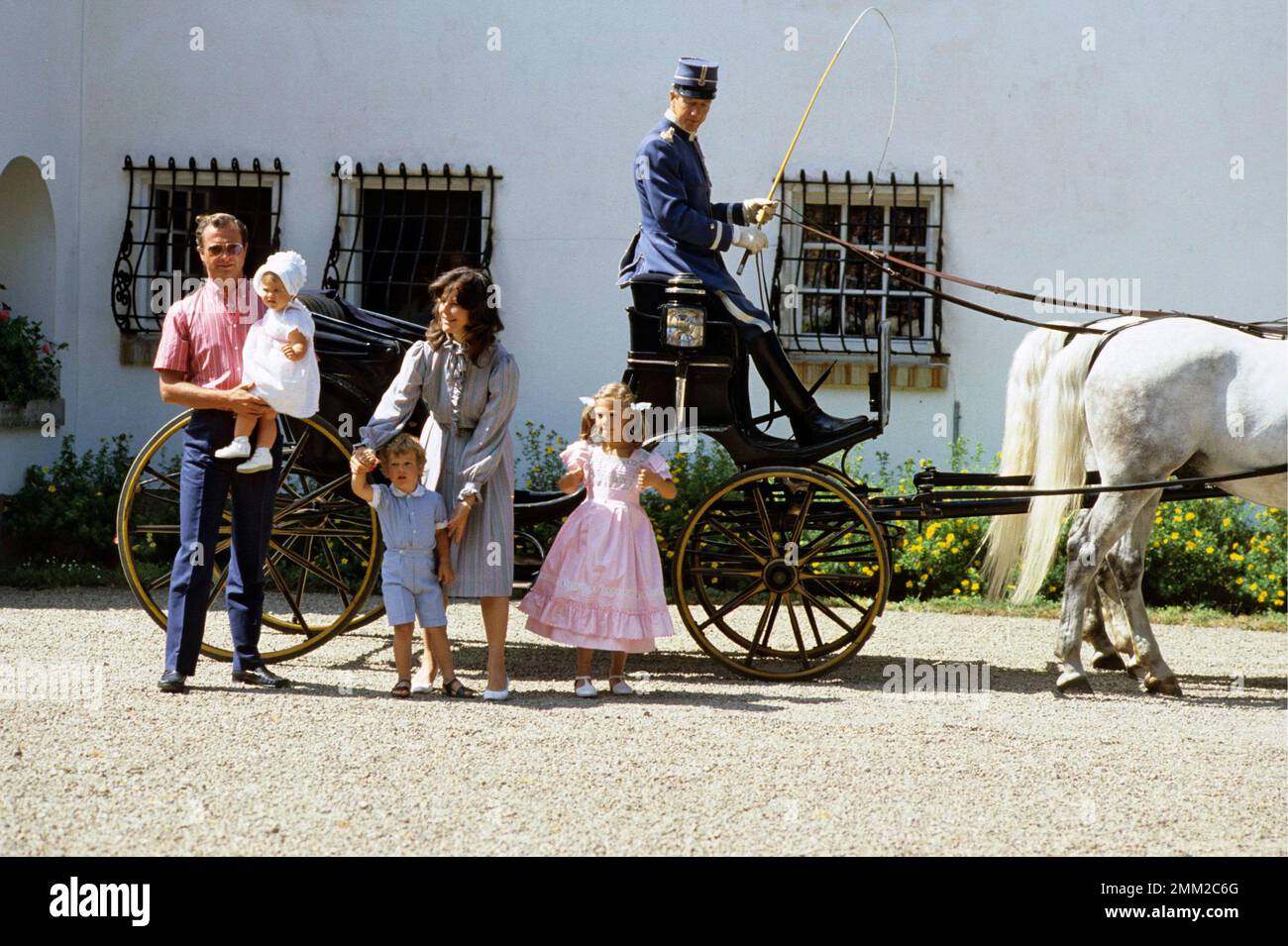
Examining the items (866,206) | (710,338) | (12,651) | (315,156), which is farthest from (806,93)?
(12,651)

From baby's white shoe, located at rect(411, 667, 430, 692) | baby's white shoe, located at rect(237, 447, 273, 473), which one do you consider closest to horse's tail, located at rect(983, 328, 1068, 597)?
baby's white shoe, located at rect(411, 667, 430, 692)

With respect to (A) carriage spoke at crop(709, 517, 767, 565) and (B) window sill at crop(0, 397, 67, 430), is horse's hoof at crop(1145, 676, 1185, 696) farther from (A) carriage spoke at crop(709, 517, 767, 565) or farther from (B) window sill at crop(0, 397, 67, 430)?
(B) window sill at crop(0, 397, 67, 430)

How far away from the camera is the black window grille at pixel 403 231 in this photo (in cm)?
1003

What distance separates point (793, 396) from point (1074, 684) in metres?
1.71

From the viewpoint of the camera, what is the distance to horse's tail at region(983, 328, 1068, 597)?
6750 millimetres

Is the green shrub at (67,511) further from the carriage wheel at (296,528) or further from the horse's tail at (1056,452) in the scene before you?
the horse's tail at (1056,452)

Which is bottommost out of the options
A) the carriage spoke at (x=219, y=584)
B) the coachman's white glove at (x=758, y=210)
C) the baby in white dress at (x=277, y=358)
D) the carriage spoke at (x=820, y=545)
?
the carriage spoke at (x=219, y=584)

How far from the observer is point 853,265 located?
10.0 metres

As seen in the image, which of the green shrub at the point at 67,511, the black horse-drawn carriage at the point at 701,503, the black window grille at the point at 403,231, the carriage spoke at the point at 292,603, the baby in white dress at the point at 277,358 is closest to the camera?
the baby in white dress at the point at 277,358

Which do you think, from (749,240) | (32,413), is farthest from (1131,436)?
(32,413)

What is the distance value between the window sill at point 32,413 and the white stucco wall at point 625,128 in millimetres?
136

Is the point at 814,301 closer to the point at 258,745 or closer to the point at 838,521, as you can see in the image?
the point at 838,521

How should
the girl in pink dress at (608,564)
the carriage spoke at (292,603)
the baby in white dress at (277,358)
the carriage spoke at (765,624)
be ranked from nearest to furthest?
the baby in white dress at (277,358), the girl in pink dress at (608,564), the carriage spoke at (765,624), the carriage spoke at (292,603)

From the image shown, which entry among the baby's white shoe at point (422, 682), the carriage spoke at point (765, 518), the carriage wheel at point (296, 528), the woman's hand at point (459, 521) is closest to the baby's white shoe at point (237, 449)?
the carriage wheel at point (296, 528)
